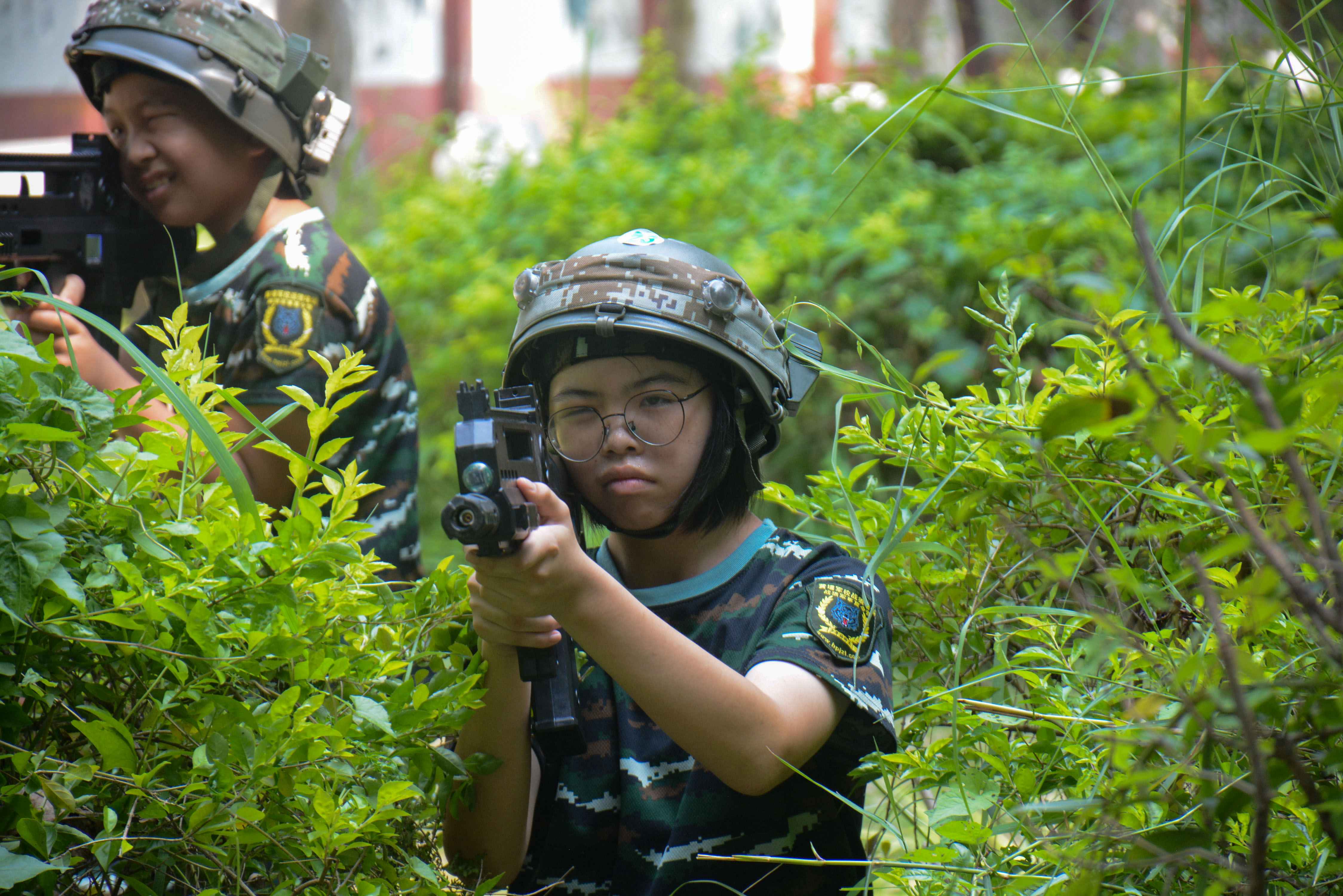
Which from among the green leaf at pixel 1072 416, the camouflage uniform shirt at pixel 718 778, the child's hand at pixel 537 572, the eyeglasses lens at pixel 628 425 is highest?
the green leaf at pixel 1072 416

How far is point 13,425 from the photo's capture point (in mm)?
1107

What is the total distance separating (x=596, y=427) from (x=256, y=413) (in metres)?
0.91

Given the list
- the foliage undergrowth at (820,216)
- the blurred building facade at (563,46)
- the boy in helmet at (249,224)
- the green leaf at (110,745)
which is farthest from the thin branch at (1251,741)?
the blurred building facade at (563,46)

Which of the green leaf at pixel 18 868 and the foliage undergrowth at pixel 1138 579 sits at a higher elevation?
the foliage undergrowth at pixel 1138 579

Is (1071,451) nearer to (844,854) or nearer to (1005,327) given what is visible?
(1005,327)

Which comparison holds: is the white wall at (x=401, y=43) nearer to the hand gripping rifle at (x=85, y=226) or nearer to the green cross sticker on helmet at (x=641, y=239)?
the hand gripping rifle at (x=85, y=226)

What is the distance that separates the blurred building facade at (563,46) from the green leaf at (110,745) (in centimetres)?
523

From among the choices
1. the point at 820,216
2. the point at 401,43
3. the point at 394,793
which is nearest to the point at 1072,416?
the point at 394,793

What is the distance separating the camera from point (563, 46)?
14477mm

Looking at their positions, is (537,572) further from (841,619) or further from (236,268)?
(236,268)

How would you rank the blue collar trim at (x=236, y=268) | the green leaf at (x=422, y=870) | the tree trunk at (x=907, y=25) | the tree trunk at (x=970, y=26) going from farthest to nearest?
the tree trunk at (x=907, y=25) → the tree trunk at (x=970, y=26) → the blue collar trim at (x=236, y=268) → the green leaf at (x=422, y=870)

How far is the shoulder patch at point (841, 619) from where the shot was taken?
158 cm

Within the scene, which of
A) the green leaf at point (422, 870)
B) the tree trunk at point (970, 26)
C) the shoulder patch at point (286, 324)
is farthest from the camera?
the tree trunk at point (970, 26)

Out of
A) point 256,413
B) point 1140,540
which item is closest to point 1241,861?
point 1140,540
